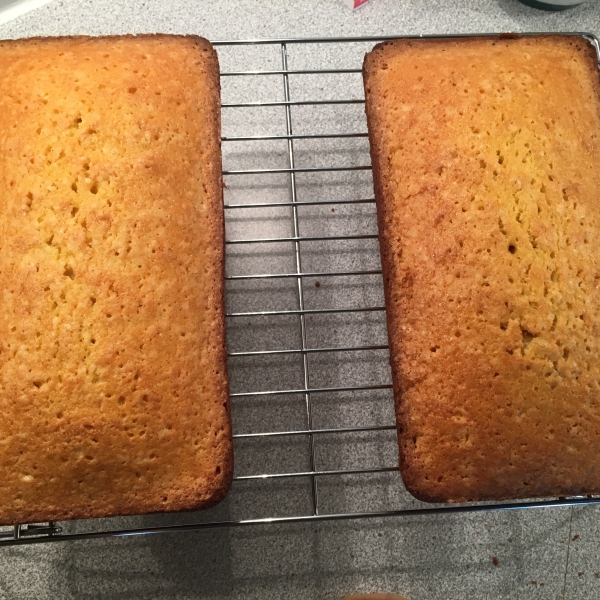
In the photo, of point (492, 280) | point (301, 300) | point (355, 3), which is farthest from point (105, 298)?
point (355, 3)

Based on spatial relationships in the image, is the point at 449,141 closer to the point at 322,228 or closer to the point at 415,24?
the point at 322,228

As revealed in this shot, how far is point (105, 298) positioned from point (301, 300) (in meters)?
0.46

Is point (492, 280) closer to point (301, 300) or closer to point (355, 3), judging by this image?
point (301, 300)

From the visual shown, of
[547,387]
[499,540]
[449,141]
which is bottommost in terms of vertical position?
[499,540]

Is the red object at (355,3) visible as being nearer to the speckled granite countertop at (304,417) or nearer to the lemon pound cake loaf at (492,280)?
the speckled granite countertop at (304,417)

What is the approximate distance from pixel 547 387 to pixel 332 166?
0.70m

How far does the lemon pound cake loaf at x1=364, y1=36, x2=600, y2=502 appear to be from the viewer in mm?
892

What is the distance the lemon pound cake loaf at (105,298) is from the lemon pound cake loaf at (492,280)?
1.10ft

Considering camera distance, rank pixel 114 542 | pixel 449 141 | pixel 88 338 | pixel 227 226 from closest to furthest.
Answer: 1. pixel 88 338
2. pixel 449 141
3. pixel 114 542
4. pixel 227 226

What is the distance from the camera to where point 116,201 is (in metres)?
0.89

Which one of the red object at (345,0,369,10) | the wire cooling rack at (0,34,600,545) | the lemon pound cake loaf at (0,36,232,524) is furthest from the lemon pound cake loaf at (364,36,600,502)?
the red object at (345,0,369,10)

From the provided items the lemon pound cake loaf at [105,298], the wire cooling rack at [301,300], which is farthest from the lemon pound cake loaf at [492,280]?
the lemon pound cake loaf at [105,298]

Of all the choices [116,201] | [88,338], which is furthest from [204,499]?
[116,201]

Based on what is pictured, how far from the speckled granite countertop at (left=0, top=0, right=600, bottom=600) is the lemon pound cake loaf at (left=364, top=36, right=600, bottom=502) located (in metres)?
0.27
